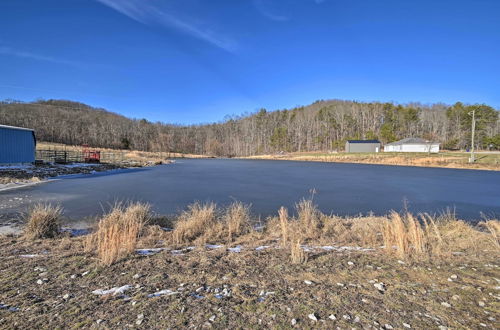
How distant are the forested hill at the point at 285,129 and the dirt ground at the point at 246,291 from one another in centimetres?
7355

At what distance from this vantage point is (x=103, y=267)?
3.98m

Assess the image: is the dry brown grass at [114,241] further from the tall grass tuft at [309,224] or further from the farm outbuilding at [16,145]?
the farm outbuilding at [16,145]

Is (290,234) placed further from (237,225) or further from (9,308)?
(9,308)

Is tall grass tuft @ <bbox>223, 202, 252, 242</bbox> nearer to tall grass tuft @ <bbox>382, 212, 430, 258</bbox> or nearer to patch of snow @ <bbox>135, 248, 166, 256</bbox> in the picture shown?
patch of snow @ <bbox>135, 248, 166, 256</bbox>

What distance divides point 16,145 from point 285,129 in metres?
75.7

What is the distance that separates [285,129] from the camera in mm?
89875

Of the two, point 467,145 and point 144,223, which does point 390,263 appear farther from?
point 467,145

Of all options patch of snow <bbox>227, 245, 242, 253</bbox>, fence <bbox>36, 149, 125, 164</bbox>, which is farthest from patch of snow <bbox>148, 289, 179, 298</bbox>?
fence <bbox>36, 149, 125, 164</bbox>

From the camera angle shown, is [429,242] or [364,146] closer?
[429,242]

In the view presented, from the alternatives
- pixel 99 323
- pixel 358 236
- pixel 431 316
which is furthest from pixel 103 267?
pixel 358 236

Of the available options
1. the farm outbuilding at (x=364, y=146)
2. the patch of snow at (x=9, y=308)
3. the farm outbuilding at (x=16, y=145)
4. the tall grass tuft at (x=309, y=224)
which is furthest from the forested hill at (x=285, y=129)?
the patch of snow at (x=9, y=308)

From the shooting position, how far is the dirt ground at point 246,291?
8.65 ft

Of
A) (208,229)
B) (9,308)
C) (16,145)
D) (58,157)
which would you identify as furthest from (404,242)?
(58,157)

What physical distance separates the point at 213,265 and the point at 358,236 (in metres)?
3.69
